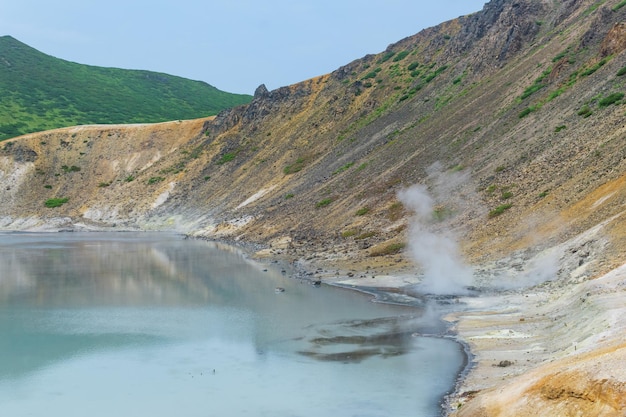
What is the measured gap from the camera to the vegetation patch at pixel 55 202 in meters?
103

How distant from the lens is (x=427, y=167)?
206 ft

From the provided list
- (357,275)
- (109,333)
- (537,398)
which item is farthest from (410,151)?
(537,398)

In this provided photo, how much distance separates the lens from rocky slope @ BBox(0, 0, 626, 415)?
3528 centimetres

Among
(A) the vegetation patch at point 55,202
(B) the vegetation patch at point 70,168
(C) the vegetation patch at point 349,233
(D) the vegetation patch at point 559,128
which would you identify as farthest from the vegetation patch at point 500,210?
(B) the vegetation patch at point 70,168

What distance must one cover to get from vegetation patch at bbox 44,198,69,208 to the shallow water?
58473mm

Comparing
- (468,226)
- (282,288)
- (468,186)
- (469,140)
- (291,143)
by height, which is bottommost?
(282,288)

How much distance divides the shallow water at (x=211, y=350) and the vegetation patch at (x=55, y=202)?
58.5 meters

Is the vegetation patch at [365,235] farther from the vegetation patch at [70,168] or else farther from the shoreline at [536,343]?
the vegetation patch at [70,168]

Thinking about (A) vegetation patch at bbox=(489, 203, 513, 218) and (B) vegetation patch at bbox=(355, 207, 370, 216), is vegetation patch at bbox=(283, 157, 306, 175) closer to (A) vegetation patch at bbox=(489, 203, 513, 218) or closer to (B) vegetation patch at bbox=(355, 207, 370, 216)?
(B) vegetation patch at bbox=(355, 207, 370, 216)

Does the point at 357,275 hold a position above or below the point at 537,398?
above

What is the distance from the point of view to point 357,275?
43.8 metres

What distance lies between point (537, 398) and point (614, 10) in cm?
6157

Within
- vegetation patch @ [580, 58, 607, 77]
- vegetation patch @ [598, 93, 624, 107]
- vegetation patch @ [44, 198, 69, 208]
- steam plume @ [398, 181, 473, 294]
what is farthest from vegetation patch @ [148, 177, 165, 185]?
vegetation patch @ [598, 93, 624, 107]

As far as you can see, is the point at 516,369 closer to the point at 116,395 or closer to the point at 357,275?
the point at 116,395
